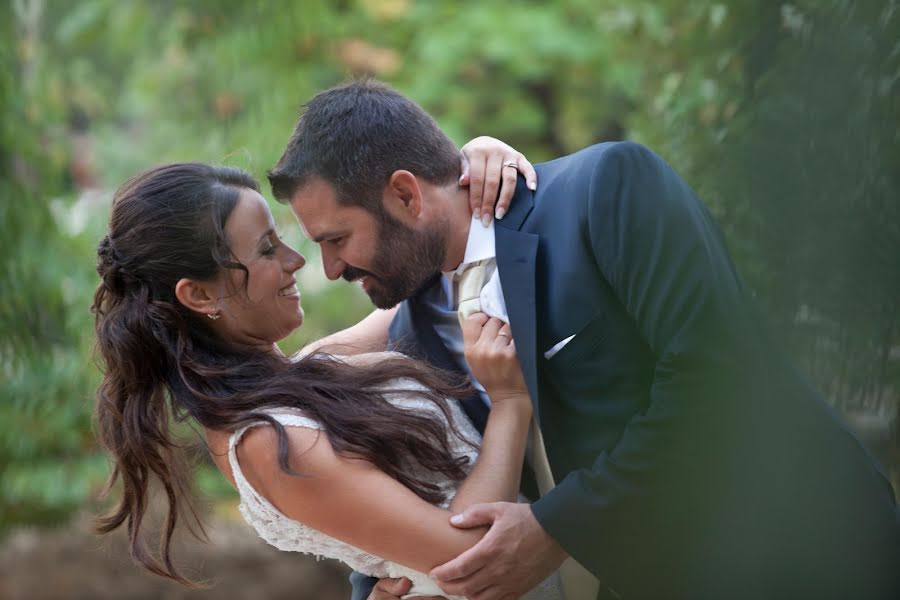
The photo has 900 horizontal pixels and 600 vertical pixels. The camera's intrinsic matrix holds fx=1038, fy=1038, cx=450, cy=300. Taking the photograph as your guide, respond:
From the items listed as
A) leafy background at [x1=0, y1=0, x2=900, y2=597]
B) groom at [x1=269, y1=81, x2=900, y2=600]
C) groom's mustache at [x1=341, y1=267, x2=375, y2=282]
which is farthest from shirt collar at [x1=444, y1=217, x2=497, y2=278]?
leafy background at [x1=0, y1=0, x2=900, y2=597]

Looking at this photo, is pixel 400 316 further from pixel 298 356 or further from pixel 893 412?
pixel 893 412

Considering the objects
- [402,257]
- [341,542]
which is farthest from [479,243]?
[341,542]

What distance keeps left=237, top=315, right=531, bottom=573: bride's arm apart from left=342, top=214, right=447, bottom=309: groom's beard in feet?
1.70

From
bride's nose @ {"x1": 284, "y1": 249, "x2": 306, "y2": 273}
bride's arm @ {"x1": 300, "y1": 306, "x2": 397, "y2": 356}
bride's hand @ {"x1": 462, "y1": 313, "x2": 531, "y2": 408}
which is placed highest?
bride's nose @ {"x1": 284, "y1": 249, "x2": 306, "y2": 273}

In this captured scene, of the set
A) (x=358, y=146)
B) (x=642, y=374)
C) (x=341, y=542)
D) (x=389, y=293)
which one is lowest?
(x=341, y=542)

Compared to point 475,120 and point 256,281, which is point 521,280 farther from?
A: point 475,120

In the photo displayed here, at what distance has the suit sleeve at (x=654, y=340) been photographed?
2203mm

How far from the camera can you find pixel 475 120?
9.70 m

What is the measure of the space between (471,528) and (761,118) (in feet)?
4.25

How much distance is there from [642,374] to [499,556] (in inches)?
20.9

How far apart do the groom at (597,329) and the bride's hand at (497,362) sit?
0.18ft

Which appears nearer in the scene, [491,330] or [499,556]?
[499,556]

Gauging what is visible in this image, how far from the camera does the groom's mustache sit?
108 inches

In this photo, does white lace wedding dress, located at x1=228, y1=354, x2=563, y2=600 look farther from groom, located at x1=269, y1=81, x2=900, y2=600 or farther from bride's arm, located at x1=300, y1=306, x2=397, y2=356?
bride's arm, located at x1=300, y1=306, x2=397, y2=356
